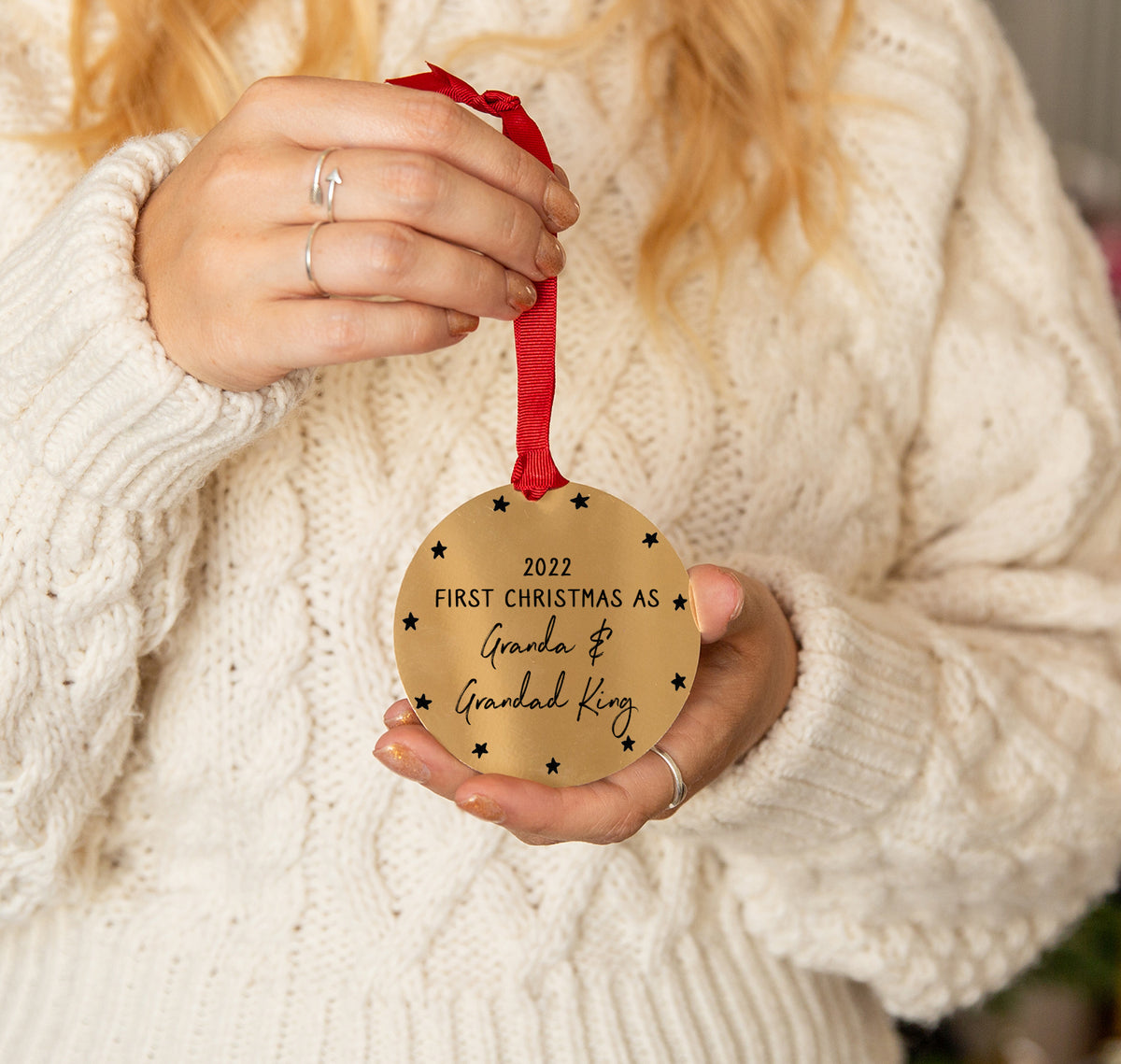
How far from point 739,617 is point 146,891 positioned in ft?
1.74

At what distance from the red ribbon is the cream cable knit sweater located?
19 centimetres

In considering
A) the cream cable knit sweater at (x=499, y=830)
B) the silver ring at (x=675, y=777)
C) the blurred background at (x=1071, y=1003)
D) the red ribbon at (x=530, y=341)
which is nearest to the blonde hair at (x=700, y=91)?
the cream cable knit sweater at (x=499, y=830)

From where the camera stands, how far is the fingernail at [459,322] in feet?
1.72

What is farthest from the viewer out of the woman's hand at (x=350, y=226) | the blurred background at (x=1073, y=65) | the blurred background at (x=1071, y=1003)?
the blurred background at (x=1073, y=65)

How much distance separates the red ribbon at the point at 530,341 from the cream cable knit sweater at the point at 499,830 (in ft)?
0.62

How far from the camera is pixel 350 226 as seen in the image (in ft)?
1.60

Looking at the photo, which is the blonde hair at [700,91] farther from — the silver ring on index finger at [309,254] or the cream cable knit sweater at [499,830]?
the silver ring on index finger at [309,254]

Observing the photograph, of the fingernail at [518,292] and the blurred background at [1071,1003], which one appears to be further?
the blurred background at [1071,1003]

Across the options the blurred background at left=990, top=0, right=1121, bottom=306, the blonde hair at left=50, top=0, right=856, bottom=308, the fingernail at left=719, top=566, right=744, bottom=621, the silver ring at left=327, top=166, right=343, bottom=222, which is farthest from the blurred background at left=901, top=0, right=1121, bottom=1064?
the silver ring at left=327, top=166, right=343, bottom=222

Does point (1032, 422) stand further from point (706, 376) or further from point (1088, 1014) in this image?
point (1088, 1014)

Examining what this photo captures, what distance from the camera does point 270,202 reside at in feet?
1.65

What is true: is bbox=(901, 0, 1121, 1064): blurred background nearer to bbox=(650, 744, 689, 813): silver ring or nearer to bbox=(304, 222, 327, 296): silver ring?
bbox=(650, 744, 689, 813): silver ring

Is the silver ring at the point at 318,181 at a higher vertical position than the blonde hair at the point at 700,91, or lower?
higher

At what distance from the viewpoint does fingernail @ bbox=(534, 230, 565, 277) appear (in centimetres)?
54
